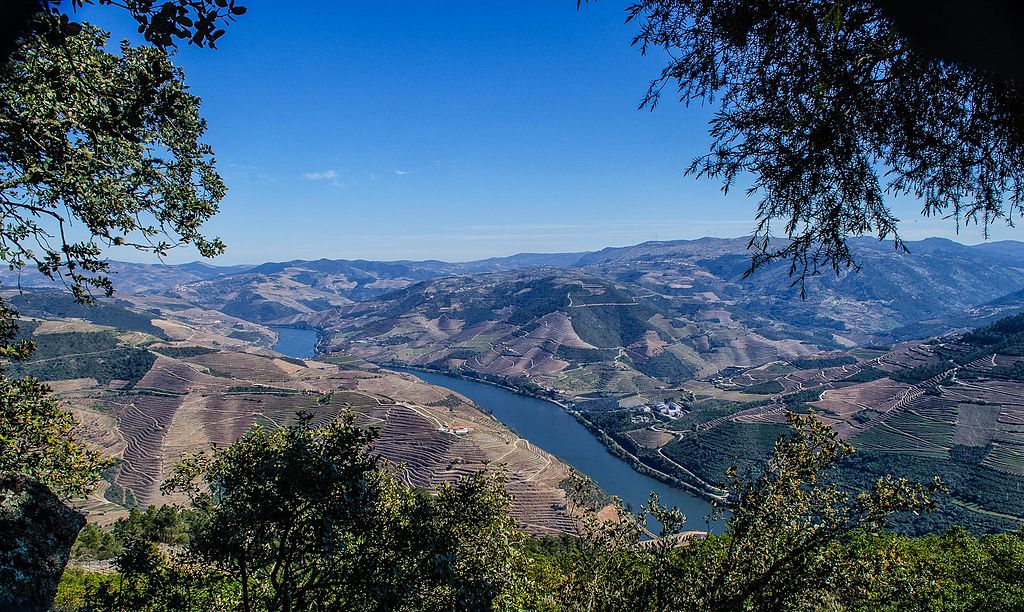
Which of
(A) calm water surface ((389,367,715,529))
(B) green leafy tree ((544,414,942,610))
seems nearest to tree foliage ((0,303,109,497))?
(B) green leafy tree ((544,414,942,610))

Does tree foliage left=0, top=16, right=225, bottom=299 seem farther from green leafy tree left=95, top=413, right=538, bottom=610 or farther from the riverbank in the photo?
the riverbank

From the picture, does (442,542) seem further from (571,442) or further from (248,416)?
(571,442)

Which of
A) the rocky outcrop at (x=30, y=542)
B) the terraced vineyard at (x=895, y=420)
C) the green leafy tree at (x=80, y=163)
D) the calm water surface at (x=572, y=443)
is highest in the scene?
the green leafy tree at (x=80, y=163)

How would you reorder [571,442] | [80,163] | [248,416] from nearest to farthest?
[80,163] < [248,416] < [571,442]

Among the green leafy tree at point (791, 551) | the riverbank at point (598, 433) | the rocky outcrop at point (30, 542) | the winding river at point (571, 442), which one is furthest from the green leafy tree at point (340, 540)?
the winding river at point (571, 442)

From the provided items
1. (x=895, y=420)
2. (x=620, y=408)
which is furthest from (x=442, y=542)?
(x=620, y=408)

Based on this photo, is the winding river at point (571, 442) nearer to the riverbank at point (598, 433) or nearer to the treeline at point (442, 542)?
the riverbank at point (598, 433)

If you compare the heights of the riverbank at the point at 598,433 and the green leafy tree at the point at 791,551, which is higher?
the green leafy tree at the point at 791,551
